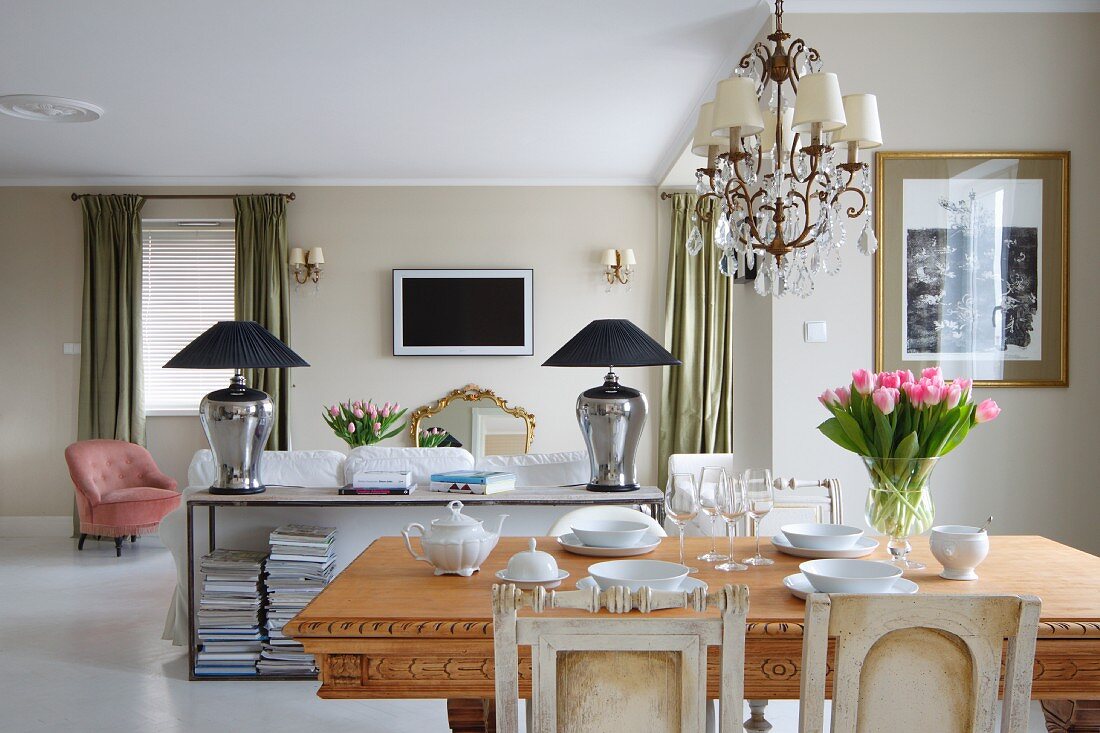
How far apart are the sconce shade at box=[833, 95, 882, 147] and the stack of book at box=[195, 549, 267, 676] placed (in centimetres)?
270

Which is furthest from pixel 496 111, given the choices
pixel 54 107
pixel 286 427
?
pixel 286 427

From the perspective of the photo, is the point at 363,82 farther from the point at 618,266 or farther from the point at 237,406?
the point at 618,266

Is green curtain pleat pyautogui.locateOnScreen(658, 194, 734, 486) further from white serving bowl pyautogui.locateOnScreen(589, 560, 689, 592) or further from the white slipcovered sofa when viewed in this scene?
white serving bowl pyautogui.locateOnScreen(589, 560, 689, 592)

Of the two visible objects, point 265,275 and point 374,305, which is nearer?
point 265,275

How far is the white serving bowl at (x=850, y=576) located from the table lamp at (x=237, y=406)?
7.22 feet

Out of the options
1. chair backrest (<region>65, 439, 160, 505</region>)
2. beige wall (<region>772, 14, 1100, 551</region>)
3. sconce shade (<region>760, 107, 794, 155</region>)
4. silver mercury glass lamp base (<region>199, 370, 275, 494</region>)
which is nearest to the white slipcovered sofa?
silver mercury glass lamp base (<region>199, 370, 275, 494</region>)

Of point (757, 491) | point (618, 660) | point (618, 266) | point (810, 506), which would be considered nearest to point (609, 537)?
point (757, 491)

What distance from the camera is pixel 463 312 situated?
7098 mm

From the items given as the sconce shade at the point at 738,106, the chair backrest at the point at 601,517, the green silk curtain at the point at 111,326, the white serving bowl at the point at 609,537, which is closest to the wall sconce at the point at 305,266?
the green silk curtain at the point at 111,326

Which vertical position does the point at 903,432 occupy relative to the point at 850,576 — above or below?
above

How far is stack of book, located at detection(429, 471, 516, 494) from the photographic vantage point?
3484mm

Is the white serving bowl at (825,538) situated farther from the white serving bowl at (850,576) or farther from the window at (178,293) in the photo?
the window at (178,293)

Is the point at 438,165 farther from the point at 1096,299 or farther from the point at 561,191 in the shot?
the point at 1096,299

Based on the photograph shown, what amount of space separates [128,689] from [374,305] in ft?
13.2
